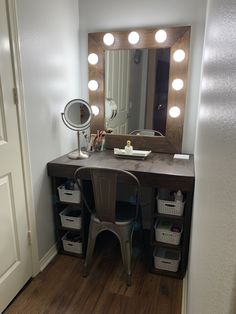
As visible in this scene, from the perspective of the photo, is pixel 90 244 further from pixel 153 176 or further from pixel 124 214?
pixel 153 176

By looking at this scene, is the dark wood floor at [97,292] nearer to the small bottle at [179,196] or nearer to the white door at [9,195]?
the white door at [9,195]

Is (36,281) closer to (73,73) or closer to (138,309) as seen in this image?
(138,309)

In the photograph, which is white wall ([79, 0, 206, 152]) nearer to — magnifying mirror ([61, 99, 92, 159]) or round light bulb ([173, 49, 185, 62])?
round light bulb ([173, 49, 185, 62])

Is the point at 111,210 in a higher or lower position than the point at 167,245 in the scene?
higher

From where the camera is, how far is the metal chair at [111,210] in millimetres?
1550

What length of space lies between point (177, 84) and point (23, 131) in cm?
127

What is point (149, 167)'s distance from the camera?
175 cm

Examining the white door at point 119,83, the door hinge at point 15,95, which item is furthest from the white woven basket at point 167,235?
the door hinge at point 15,95

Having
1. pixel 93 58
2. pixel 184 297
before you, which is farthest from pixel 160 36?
pixel 184 297

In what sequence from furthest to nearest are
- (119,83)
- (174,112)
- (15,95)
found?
1. (119,83)
2. (174,112)
3. (15,95)

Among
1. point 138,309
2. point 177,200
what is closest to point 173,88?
point 177,200

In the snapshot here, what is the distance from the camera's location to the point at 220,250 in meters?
0.40

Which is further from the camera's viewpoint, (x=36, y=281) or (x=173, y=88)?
(x=173, y=88)

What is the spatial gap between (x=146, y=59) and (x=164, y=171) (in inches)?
39.4
